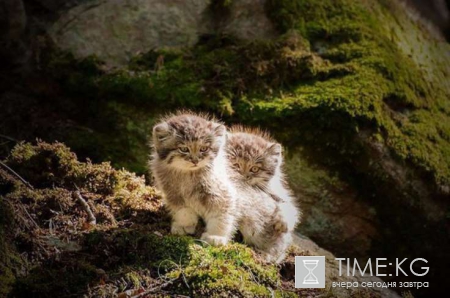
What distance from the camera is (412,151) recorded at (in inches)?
264

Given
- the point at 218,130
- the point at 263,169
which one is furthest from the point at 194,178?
the point at 263,169

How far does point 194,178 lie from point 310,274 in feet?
4.62

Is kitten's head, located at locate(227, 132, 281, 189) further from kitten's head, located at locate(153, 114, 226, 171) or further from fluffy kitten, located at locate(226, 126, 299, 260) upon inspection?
kitten's head, located at locate(153, 114, 226, 171)

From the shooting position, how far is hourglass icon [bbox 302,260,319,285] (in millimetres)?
4883

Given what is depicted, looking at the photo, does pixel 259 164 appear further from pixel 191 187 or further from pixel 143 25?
pixel 143 25

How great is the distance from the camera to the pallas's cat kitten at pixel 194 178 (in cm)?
459

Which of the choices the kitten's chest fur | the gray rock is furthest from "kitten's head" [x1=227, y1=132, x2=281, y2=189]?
the gray rock

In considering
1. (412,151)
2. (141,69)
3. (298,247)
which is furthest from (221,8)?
(298,247)

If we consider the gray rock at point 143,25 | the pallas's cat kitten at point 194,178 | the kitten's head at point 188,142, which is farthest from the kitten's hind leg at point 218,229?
the gray rock at point 143,25

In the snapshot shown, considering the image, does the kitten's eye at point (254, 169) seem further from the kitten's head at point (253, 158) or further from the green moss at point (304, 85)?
the green moss at point (304, 85)

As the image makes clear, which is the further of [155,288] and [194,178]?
[194,178]

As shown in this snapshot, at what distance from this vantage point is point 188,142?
4.55 meters

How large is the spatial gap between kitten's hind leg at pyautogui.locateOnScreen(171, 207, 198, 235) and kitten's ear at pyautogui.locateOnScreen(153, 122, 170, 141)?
2.14 feet

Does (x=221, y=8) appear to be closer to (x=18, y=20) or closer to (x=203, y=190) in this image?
(x=18, y=20)
